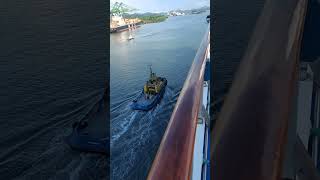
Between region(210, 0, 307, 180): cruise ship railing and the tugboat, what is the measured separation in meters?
1.07

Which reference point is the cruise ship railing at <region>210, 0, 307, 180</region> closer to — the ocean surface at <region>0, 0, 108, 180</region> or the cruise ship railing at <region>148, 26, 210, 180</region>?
the cruise ship railing at <region>148, 26, 210, 180</region>

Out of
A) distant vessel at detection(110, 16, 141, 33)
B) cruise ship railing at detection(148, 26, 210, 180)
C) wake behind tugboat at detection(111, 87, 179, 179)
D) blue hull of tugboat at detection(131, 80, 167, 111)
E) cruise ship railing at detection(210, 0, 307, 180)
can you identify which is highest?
distant vessel at detection(110, 16, 141, 33)

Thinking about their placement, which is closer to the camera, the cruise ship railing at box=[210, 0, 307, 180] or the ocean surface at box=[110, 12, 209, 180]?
the cruise ship railing at box=[210, 0, 307, 180]

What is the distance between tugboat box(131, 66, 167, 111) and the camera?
1.23 meters

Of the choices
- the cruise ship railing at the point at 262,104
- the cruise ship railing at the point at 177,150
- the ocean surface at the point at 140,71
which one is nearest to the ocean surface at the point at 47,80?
the ocean surface at the point at 140,71

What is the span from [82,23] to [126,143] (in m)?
0.50

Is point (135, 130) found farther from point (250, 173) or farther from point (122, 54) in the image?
point (250, 173)

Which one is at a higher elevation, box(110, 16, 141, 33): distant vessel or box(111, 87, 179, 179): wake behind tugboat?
box(110, 16, 141, 33): distant vessel

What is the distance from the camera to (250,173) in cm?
12

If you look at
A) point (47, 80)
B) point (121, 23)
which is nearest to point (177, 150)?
point (121, 23)

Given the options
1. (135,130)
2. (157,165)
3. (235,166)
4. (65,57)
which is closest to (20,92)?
(65,57)

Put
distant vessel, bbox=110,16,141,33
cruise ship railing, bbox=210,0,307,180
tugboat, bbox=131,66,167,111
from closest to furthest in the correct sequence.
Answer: cruise ship railing, bbox=210,0,307,180, distant vessel, bbox=110,16,141,33, tugboat, bbox=131,66,167,111

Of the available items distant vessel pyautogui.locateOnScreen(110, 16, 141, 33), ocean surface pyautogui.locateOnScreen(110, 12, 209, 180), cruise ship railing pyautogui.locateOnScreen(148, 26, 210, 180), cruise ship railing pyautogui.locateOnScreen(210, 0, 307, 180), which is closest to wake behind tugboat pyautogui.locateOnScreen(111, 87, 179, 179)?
ocean surface pyautogui.locateOnScreen(110, 12, 209, 180)

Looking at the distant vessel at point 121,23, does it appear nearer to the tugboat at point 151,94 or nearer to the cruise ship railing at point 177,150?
the tugboat at point 151,94
